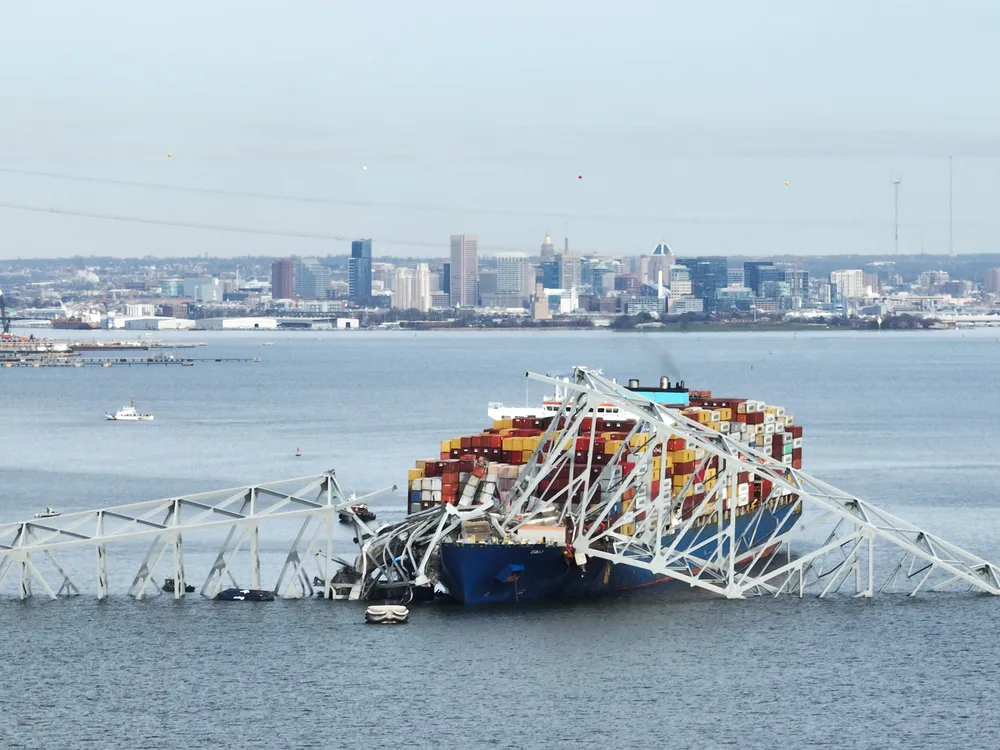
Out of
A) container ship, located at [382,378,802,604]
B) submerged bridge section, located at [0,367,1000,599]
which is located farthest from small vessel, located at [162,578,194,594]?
container ship, located at [382,378,802,604]

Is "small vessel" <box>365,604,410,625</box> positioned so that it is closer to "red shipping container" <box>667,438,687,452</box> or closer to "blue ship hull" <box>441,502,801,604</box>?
"blue ship hull" <box>441,502,801,604</box>

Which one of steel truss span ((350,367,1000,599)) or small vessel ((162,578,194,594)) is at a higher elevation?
steel truss span ((350,367,1000,599))

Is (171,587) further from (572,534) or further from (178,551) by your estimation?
(572,534)

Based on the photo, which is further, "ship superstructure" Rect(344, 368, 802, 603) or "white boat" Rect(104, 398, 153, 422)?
"white boat" Rect(104, 398, 153, 422)

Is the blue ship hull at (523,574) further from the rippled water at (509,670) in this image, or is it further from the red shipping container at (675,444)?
the red shipping container at (675,444)

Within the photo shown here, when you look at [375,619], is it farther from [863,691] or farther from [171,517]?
[863,691]

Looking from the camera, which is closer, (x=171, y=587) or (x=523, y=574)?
(x=523, y=574)

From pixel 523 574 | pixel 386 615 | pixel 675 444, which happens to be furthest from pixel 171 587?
pixel 675 444
